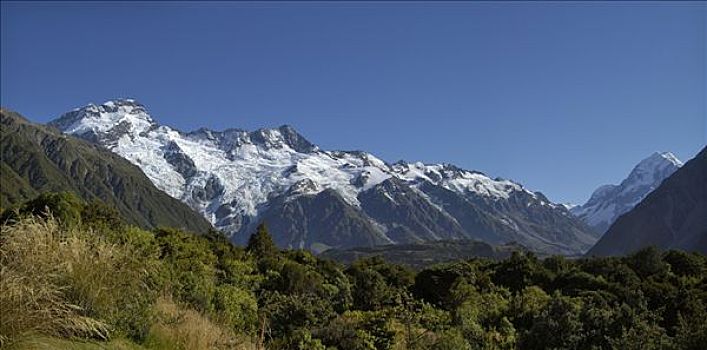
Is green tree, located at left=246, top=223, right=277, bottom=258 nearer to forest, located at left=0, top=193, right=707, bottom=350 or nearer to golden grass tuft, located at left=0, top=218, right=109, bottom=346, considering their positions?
forest, located at left=0, top=193, right=707, bottom=350

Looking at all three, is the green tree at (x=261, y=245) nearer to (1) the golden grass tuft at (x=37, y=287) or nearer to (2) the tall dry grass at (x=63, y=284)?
(2) the tall dry grass at (x=63, y=284)

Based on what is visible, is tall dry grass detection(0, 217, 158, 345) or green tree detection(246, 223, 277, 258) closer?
tall dry grass detection(0, 217, 158, 345)

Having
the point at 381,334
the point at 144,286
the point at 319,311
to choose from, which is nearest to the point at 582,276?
the point at 319,311

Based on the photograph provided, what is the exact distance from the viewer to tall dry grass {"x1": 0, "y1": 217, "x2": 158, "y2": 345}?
5.95 meters

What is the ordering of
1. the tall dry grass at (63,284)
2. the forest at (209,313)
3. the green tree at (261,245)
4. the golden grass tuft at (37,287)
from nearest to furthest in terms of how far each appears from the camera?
the golden grass tuft at (37,287) → the tall dry grass at (63,284) → the forest at (209,313) → the green tree at (261,245)

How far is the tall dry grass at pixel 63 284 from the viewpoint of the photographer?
19.5ft

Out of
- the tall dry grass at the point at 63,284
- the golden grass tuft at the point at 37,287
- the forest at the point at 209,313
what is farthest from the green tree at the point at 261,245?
the golden grass tuft at the point at 37,287

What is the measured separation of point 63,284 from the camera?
7.10 metres

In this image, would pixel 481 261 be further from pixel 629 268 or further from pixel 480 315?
pixel 480 315

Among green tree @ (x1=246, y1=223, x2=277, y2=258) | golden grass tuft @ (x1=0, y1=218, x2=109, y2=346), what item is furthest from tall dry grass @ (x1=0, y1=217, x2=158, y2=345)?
green tree @ (x1=246, y1=223, x2=277, y2=258)

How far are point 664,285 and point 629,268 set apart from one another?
640cm

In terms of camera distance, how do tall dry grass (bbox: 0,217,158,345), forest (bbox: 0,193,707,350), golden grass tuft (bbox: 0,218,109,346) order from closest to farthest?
golden grass tuft (bbox: 0,218,109,346) < tall dry grass (bbox: 0,217,158,345) < forest (bbox: 0,193,707,350)

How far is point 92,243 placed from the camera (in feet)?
26.0

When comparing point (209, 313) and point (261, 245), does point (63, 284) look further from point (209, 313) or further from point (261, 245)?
point (261, 245)
